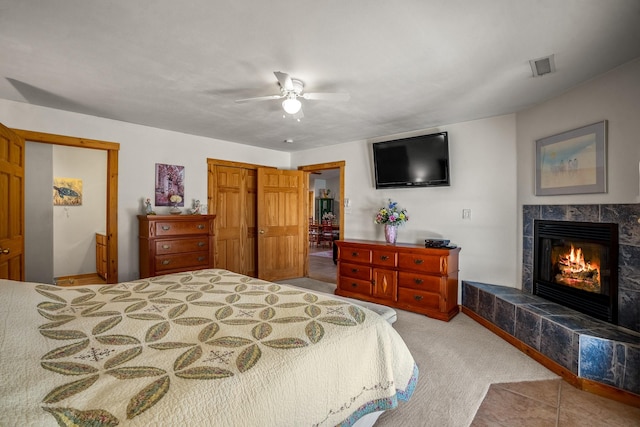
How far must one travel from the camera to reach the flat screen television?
377 centimetres

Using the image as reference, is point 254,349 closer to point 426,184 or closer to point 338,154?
point 426,184

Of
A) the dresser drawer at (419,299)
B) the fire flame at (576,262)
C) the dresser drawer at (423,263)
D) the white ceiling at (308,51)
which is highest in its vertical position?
the white ceiling at (308,51)

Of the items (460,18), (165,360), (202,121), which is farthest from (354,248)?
(165,360)

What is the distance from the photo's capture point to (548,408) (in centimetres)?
194

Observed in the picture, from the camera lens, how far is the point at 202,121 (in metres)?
3.70

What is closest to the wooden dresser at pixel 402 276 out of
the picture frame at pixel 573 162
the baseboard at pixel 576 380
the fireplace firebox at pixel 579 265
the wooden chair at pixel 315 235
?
the baseboard at pixel 576 380

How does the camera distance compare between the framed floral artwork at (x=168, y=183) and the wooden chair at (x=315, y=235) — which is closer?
the framed floral artwork at (x=168, y=183)

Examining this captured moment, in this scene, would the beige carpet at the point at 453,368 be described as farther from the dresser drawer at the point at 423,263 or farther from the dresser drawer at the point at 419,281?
the dresser drawer at the point at 423,263

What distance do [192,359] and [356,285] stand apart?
10.7 feet

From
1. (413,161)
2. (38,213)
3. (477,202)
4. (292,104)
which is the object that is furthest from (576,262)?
(38,213)

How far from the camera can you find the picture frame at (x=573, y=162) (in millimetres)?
2447

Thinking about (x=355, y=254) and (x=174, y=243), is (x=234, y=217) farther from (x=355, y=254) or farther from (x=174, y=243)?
(x=355, y=254)

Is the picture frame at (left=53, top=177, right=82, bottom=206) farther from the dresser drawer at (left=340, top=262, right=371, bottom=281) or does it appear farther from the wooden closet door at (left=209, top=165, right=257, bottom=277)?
the dresser drawer at (left=340, top=262, right=371, bottom=281)

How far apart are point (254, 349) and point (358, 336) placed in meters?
0.53
